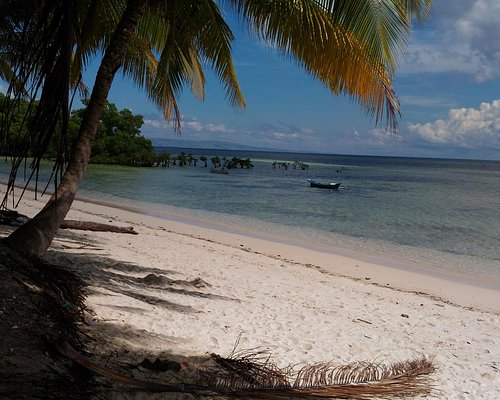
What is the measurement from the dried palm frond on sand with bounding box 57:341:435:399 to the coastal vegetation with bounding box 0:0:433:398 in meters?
0.02

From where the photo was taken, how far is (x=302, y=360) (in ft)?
13.8

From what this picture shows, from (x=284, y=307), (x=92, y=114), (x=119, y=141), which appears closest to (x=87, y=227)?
(x=92, y=114)

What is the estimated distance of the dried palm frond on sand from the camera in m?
2.94

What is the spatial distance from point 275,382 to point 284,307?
293 cm

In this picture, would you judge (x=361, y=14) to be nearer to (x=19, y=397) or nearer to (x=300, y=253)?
(x=19, y=397)

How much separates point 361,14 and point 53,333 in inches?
166

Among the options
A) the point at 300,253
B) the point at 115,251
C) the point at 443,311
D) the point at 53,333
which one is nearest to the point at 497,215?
the point at 300,253

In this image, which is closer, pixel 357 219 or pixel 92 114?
pixel 92 114

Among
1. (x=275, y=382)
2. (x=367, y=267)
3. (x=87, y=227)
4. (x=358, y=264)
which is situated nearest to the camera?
(x=275, y=382)

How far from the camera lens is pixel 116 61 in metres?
5.41

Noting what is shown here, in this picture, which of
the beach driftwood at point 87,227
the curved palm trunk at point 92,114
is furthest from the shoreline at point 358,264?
the curved palm trunk at point 92,114

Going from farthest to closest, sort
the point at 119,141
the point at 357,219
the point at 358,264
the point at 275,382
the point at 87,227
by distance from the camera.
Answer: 1. the point at 119,141
2. the point at 357,219
3. the point at 358,264
4. the point at 87,227
5. the point at 275,382

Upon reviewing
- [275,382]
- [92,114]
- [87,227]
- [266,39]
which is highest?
[266,39]

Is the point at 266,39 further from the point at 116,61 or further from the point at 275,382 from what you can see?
the point at 275,382
